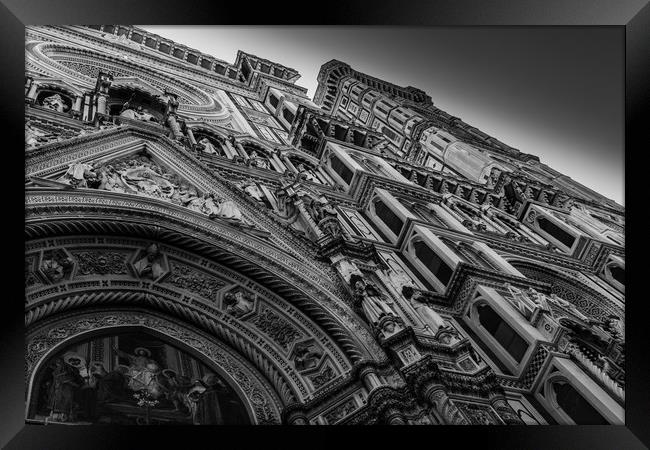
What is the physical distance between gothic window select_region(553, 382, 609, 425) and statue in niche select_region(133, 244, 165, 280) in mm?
5975

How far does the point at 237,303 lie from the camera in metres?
11.0

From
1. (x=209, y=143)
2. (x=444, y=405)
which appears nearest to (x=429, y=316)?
(x=444, y=405)

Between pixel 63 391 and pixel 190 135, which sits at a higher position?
pixel 190 135

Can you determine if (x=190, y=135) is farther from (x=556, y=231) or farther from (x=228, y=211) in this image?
(x=556, y=231)

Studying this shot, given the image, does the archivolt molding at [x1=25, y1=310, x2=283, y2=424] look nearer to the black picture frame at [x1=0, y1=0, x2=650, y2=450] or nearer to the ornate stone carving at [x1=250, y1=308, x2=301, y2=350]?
the ornate stone carving at [x1=250, y1=308, x2=301, y2=350]

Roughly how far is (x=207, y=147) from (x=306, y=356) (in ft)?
26.1

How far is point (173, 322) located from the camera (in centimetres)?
1048

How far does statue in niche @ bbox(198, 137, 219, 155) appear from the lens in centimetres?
1651

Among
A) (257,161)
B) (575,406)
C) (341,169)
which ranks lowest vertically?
(575,406)

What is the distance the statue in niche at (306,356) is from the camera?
10.4m

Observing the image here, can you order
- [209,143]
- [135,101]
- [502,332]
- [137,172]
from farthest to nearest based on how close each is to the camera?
[209,143], [135,101], [137,172], [502,332]

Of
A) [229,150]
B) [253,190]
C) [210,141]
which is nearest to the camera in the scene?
[253,190]
